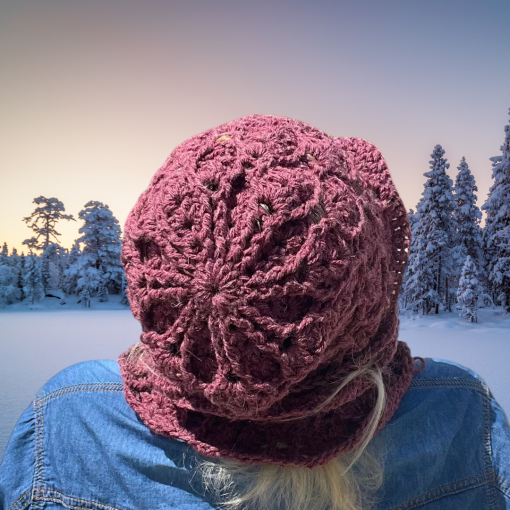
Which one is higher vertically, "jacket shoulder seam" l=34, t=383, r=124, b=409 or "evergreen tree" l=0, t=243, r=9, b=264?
"evergreen tree" l=0, t=243, r=9, b=264

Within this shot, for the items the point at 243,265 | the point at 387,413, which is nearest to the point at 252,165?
the point at 243,265

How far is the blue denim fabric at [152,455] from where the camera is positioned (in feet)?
4.15

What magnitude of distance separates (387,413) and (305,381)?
1.22ft

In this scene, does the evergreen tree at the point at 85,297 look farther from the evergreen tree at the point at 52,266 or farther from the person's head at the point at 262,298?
the person's head at the point at 262,298

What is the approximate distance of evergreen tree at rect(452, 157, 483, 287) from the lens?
15334 mm

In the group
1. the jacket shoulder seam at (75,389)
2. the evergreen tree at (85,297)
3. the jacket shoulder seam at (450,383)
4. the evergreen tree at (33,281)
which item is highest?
the jacket shoulder seam at (75,389)

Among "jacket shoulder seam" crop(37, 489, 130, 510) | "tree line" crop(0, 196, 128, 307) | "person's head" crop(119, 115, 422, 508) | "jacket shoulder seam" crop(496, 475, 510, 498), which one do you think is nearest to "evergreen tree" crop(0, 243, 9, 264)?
Answer: "tree line" crop(0, 196, 128, 307)

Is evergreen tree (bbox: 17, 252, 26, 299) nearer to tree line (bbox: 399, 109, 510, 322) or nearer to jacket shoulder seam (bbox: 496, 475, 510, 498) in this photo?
tree line (bbox: 399, 109, 510, 322)

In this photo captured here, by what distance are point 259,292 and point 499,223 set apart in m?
16.6

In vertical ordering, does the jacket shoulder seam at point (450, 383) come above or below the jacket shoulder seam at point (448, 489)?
above

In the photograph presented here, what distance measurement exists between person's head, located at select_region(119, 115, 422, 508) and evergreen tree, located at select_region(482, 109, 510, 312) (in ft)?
47.3

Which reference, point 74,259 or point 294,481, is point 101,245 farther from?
point 294,481

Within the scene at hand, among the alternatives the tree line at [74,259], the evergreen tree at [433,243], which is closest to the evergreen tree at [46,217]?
the tree line at [74,259]

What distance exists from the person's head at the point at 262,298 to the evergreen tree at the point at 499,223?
14423 millimetres
